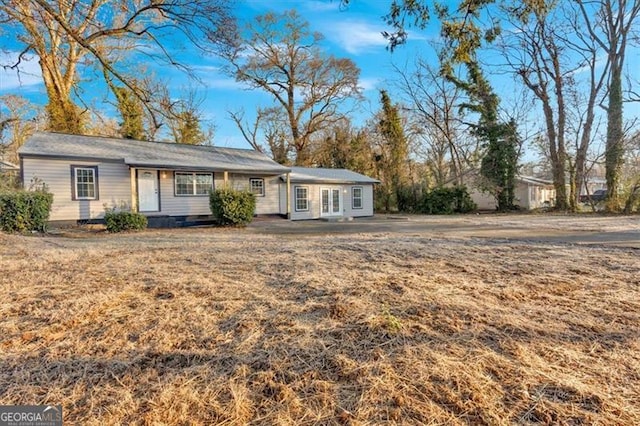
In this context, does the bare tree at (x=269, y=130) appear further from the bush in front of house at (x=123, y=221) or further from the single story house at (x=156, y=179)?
the bush in front of house at (x=123, y=221)

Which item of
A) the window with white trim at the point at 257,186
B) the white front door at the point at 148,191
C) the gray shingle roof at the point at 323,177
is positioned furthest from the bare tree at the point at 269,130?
the white front door at the point at 148,191

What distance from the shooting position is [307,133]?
27328 mm

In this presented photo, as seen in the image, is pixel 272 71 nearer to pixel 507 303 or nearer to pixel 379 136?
pixel 379 136

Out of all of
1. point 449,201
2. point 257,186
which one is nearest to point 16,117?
point 257,186

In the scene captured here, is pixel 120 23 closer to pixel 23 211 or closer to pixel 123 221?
pixel 123 221

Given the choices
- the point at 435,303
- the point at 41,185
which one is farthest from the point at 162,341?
the point at 41,185

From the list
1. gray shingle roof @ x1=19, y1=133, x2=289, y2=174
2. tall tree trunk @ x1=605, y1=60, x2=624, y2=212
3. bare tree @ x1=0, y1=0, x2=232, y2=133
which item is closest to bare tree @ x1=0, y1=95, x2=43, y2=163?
gray shingle roof @ x1=19, y1=133, x2=289, y2=174

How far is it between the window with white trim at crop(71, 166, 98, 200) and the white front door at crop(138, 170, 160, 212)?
4.61ft

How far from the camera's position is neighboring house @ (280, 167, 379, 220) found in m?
16.8

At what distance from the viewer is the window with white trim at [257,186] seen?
15.6 metres

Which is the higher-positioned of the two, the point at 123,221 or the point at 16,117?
the point at 16,117

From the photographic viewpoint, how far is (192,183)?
1400 cm

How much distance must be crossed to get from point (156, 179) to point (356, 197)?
10212mm

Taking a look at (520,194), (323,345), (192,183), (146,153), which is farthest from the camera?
(520,194)
